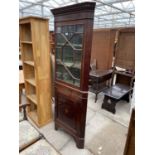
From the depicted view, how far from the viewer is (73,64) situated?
A: 6.19 ft

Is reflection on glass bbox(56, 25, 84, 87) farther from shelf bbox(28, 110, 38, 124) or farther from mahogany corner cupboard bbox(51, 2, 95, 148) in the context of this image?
shelf bbox(28, 110, 38, 124)

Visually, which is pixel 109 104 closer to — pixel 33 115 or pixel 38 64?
pixel 33 115

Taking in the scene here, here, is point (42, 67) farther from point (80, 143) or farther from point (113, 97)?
point (113, 97)

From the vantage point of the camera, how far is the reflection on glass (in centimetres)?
174

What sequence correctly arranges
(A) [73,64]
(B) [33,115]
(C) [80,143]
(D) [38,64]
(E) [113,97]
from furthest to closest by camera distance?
(E) [113,97]
(B) [33,115]
(D) [38,64]
(C) [80,143]
(A) [73,64]

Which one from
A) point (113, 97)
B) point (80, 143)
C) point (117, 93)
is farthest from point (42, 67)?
point (117, 93)

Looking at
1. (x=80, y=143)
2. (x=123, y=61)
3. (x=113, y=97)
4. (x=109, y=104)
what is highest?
(x=123, y=61)

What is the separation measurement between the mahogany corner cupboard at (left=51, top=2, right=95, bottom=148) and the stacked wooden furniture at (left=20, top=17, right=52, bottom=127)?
9.9 inches

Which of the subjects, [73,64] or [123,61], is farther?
[123,61]

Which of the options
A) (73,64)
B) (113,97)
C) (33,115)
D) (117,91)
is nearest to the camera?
(73,64)

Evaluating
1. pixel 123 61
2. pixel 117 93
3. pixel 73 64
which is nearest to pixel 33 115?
pixel 73 64

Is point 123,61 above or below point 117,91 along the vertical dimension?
above

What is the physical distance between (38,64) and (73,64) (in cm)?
64
